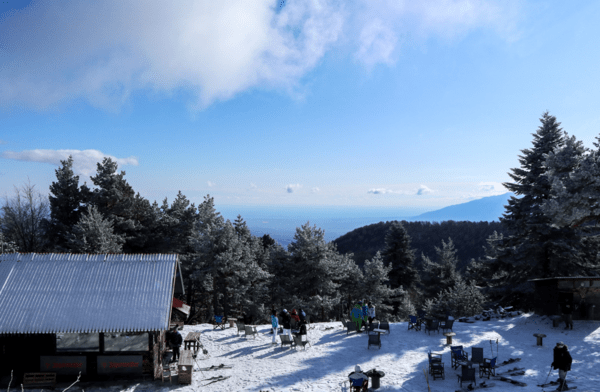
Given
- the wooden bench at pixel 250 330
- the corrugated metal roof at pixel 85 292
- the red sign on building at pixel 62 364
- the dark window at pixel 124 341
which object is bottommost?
the wooden bench at pixel 250 330

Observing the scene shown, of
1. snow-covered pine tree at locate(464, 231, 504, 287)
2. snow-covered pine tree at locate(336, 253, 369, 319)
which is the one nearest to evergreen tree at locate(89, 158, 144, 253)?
snow-covered pine tree at locate(336, 253, 369, 319)

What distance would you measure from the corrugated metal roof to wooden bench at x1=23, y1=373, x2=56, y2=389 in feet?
6.05

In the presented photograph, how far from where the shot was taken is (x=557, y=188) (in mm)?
18250

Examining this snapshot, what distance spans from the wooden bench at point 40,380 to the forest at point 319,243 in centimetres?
1585

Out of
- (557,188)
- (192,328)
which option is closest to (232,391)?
(192,328)

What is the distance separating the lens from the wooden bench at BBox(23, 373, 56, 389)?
13.5 meters

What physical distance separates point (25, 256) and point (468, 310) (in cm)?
3074

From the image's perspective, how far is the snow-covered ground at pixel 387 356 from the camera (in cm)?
1325

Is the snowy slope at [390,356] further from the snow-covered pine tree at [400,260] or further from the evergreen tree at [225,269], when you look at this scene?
the snow-covered pine tree at [400,260]

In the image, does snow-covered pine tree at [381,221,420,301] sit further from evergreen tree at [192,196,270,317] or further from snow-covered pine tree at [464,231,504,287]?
evergreen tree at [192,196,270,317]

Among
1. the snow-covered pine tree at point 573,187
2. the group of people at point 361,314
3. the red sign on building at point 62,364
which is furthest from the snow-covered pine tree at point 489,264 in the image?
the red sign on building at point 62,364

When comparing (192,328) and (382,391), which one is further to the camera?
(192,328)

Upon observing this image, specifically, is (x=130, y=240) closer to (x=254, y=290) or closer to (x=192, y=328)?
(x=254, y=290)

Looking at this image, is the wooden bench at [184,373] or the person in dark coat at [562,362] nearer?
the person in dark coat at [562,362]
